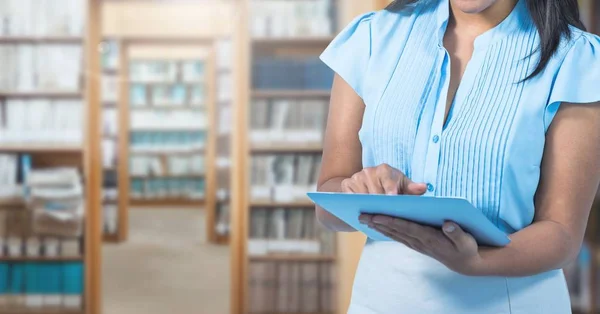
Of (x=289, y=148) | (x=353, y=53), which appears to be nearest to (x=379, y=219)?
(x=353, y=53)

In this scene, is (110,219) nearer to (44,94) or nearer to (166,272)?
(166,272)

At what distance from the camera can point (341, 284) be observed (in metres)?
3.83

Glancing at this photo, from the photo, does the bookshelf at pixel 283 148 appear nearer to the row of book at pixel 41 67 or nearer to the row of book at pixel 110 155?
the row of book at pixel 41 67

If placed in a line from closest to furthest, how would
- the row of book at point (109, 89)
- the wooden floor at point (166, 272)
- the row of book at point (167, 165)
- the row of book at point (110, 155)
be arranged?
the wooden floor at point (166, 272) < the row of book at point (110, 155) < the row of book at point (109, 89) < the row of book at point (167, 165)

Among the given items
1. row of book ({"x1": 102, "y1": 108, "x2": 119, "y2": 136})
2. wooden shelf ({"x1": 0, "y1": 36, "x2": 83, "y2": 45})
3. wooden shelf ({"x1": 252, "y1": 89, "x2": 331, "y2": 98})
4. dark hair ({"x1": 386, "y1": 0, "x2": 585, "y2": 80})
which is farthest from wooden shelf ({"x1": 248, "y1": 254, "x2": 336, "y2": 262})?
row of book ({"x1": 102, "y1": 108, "x2": 119, "y2": 136})

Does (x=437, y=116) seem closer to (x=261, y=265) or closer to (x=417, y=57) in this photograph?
(x=417, y=57)

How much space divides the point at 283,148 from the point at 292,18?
810 mm

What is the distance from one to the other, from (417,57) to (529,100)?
0.17 m

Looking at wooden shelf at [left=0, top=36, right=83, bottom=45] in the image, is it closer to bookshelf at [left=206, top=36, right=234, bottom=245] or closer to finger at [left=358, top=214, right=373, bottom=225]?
bookshelf at [left=206, top=36, right=234, bottom=245]

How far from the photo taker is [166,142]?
1089 centimetres

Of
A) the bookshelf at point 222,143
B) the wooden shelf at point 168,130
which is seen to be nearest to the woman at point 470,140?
the bookshelf at point 222,143

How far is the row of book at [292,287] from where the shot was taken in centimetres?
418

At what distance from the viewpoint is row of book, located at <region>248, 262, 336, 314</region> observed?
4176mm

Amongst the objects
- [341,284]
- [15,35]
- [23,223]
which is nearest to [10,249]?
[23,223]
